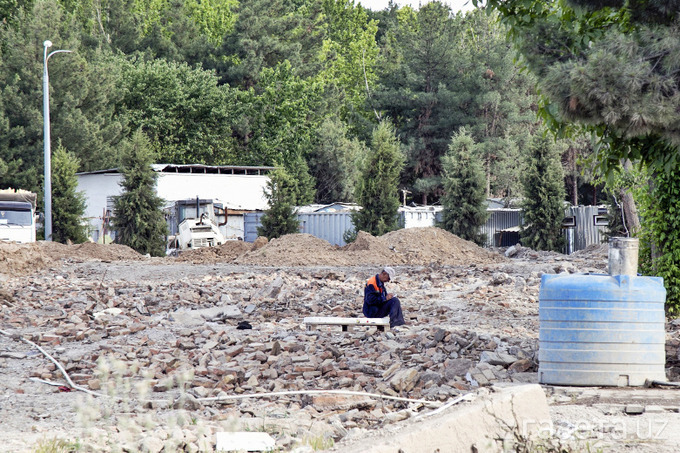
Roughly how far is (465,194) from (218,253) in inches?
433

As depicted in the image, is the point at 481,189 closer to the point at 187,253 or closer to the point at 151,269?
the point at 187,253

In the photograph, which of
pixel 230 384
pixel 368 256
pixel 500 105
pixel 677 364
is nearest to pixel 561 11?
pixel 677 364

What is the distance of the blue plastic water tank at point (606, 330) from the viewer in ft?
23.4

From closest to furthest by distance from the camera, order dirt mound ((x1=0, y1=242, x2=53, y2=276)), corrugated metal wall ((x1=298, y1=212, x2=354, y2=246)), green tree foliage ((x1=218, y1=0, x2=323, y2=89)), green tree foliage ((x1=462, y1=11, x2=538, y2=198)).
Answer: dirt mound ((x1=0, y1=242, x2=53, y2=276)) < corrugated metal wall ((x1=298, y1=212, x2=354, y2=246)) < green tree foliage ((x1=462, y1=11, x2=538, y2=198)) < green tree foliage ((x1=218, y1=0, x2=323, y2=89))

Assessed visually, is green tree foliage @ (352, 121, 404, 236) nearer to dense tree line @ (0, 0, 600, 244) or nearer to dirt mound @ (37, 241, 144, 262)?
dense tree line @ (0, 0, 600, 244)

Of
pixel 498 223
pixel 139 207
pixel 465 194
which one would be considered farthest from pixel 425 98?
pixel 139 207

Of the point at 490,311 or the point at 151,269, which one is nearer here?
the point at 490,311

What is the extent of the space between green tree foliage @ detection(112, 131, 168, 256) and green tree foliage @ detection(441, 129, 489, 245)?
1251 centimetres

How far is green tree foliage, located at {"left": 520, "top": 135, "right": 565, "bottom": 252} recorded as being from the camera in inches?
1341

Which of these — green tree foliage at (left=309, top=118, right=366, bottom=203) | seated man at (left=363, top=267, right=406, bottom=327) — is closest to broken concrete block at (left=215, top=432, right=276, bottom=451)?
seated man at (left=363, top=267, right=406, bottom=327)

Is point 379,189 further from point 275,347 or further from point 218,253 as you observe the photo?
point 275,347

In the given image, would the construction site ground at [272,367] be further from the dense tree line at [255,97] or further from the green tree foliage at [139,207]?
the dense tree line at [255,97]

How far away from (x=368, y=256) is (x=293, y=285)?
9480 millimetres

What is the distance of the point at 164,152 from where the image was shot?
54.2 metres
